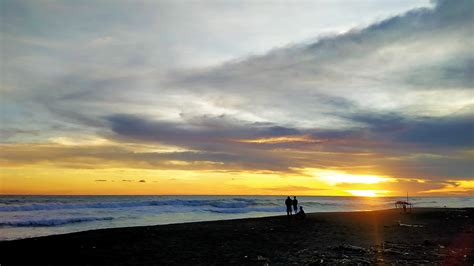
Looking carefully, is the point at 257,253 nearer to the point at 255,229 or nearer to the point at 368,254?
the point at 368,254

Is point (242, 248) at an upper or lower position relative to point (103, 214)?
lower

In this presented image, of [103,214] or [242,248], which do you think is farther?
[103,214]

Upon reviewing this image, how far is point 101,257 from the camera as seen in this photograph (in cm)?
1691

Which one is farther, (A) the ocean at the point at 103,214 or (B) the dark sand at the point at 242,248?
(A) the ocean at the point at 103,214

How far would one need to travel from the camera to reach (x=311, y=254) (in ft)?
56.3

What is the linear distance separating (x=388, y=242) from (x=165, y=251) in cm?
1169

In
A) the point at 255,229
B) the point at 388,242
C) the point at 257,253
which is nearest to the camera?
the point at 257,253

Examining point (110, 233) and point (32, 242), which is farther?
point (110, 233)

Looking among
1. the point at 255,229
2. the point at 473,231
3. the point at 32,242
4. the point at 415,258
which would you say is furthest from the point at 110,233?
the point at 473,231

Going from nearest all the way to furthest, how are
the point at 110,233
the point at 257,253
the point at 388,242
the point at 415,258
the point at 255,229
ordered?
the point at 415,258 < the point at 257,253 < the point at 388,242 < the point at 110,233 < the point at 255,229

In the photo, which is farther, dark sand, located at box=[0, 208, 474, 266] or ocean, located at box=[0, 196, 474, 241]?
ocean, located at box=[0, 196, 474, 241]

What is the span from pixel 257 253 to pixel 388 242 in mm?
7806

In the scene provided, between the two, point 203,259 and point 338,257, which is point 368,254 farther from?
point 203,259

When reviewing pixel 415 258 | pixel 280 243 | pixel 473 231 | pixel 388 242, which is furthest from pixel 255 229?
pixel 473 231
